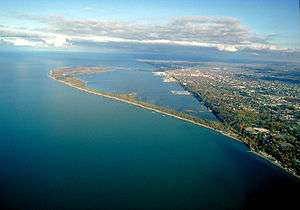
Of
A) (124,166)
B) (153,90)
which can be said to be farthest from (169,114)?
(153,90)

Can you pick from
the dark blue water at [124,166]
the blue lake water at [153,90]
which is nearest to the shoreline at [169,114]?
the dark blue water at [124,166]

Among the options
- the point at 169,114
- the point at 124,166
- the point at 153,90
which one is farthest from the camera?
the point at 153,90

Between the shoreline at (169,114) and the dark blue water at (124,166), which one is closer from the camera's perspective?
the dark blue water at (124,166)

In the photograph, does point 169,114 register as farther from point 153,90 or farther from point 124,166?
point 153,90

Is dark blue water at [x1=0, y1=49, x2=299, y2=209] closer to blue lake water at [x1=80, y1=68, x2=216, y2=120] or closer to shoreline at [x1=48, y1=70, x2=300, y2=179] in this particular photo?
shoreline at [x1=48, y1=70, x2=300, y2=179]

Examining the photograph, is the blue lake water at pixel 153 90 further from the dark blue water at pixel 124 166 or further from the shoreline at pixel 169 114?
the dark blue water at pixel 124 166

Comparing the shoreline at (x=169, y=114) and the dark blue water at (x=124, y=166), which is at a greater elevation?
the shoreline at (x=169, y=114)

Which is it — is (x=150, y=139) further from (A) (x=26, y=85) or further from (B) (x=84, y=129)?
(A) (x=26, y=85)

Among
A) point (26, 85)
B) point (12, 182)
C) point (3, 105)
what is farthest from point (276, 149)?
point (26, 85)
